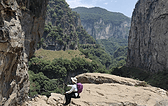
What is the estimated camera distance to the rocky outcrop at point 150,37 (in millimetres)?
27812

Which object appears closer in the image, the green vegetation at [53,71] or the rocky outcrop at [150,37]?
the rocky outcrop at [150,37]

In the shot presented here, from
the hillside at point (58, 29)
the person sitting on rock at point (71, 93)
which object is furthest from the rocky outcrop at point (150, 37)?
the hillside at point (58, 29)

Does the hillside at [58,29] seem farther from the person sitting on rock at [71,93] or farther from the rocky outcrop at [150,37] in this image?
the person sitting on rock at [71,93]

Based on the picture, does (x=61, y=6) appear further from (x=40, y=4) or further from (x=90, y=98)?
(x=90, y=98)

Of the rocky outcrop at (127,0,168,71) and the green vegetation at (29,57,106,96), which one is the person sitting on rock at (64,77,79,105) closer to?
the rocky outcrop at (127,0,168,71)

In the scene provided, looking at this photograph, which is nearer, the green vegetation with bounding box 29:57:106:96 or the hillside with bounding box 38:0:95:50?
the green vegetation with bounding box 29:57:106:96

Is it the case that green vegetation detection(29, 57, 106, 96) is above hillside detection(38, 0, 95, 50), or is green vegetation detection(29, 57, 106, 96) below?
below

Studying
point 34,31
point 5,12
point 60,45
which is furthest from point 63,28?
point 5,12

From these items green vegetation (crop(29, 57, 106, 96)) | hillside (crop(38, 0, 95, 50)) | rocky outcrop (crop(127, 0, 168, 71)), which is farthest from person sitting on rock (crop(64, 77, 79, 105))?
hillside (crop(38, 0, 95, 50))

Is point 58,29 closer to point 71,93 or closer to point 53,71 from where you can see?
point 53,71

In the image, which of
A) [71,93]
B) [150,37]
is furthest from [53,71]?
[71,93]

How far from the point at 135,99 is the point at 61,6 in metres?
92.6

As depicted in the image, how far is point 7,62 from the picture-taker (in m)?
11.2

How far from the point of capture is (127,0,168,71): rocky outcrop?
27.8 m
